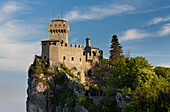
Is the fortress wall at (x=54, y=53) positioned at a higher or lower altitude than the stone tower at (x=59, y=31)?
lower

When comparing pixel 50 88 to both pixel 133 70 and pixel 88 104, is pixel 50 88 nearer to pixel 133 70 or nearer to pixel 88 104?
pixel 88 104

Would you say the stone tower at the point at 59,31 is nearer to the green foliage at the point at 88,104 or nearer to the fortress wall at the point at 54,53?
the fortress wall at the point at 54,53

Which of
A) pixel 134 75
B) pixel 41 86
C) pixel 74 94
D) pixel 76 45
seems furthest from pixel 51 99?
pixel 134 75

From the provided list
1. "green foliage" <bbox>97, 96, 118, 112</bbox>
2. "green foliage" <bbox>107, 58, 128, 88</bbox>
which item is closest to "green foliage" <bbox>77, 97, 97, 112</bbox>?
"green foliage" <bbox>97, 96, 118, 112</bbox>

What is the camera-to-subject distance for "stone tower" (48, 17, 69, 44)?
270ft

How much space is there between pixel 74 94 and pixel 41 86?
39.7 feet

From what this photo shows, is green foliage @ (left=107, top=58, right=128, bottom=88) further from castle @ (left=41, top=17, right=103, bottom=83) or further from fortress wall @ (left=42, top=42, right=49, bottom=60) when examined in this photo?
fortress wall @ (left=42, top=42, right=49, bottom=60)

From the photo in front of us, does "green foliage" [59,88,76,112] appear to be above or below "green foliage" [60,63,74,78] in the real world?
below

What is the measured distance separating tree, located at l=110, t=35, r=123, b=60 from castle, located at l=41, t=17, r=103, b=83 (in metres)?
4.41

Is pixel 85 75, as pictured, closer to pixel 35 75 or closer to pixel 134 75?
pixel 35 75

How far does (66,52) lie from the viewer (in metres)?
76.9

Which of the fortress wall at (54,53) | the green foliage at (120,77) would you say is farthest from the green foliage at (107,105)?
the fortress wall at (54,53)

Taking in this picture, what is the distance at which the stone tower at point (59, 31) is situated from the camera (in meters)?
82.4

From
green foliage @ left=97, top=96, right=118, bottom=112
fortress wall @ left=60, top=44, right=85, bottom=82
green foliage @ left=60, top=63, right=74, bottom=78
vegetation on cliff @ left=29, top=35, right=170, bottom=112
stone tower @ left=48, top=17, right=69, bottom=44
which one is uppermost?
stone tower @ left=48, top=17, right=69, bottom=44
